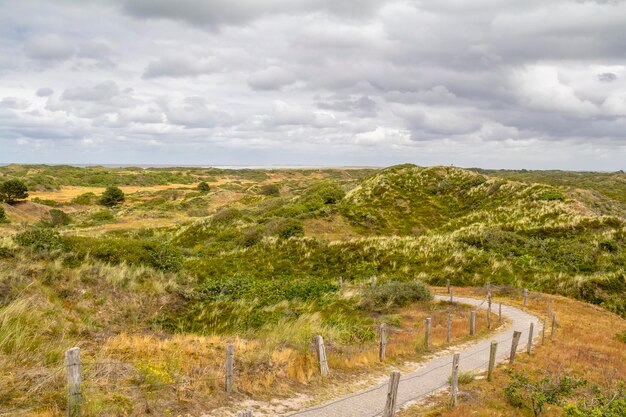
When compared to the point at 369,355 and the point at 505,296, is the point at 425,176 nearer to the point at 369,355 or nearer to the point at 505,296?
the point at 505,296

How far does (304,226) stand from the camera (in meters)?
43.8

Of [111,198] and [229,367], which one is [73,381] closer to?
[229,367]

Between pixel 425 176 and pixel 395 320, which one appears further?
pixel 425 176

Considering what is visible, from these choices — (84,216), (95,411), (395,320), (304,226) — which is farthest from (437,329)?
(84,216)

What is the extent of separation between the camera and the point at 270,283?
25000mm

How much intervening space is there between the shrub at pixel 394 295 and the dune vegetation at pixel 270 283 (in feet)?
0.30

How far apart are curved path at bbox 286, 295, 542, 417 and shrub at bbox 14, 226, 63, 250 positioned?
15116 mm

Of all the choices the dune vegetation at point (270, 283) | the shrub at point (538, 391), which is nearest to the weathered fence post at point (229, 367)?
the dune vegetation at point (270, 283)

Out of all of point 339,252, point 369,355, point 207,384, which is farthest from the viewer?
point 339,252

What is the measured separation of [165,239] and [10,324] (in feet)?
123

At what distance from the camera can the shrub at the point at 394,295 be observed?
2292 cm

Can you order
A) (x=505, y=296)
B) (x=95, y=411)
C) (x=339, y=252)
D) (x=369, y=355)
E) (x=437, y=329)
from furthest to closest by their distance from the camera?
(x=339, y=252) → (x=505, y=296) → (x=437, y=329) → (x=369, y=355) → (x=95, y=411)

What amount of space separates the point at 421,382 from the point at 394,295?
1149cm

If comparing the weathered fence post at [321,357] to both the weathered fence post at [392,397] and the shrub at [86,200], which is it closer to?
the weathered fence post at [392,397]
